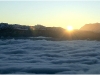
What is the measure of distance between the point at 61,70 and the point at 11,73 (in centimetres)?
136

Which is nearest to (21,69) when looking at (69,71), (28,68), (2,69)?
(28,68)

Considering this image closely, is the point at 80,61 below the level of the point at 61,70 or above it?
above

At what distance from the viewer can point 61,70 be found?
5.42 m

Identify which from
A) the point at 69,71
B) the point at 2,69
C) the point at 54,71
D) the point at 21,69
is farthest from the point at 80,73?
the point at 2,69

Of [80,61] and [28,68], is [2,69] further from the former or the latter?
[80,61]

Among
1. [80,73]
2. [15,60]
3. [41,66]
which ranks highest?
[15,60]

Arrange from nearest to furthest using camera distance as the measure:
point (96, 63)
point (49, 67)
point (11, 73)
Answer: point (11, 73) < point (49, 67) < point (96, 63)

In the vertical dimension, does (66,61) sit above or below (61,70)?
above

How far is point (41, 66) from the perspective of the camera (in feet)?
18.8

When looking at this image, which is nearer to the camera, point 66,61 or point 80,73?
point 80,73

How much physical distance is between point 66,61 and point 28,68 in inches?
63.8

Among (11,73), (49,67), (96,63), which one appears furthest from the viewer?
(96,63)

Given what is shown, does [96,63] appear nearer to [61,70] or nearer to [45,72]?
[61,70]

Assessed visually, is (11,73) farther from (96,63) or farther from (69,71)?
(96,63)
